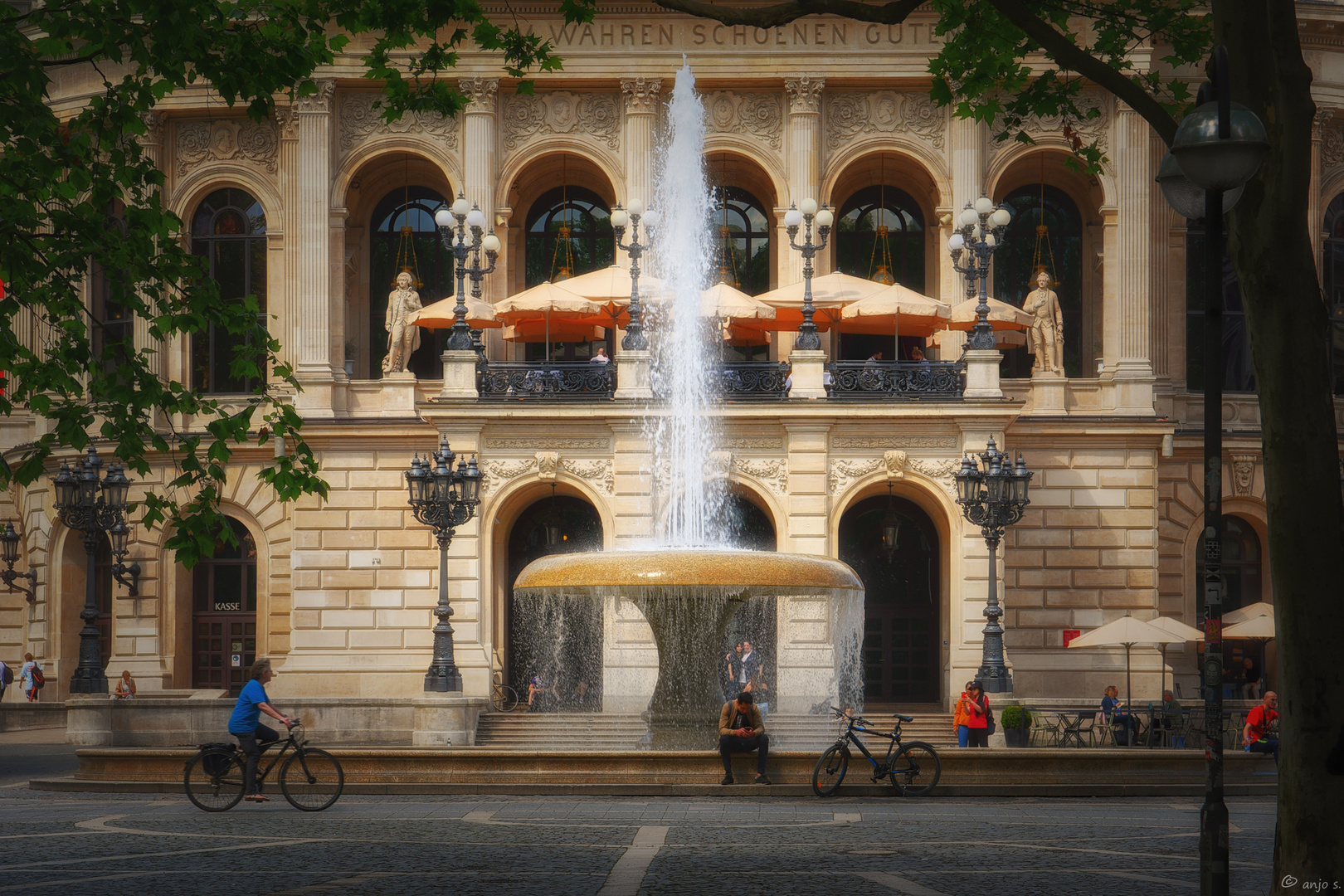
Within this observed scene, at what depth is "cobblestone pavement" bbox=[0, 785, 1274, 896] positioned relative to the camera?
417 inches

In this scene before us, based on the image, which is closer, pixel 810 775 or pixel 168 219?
pixel 168 219

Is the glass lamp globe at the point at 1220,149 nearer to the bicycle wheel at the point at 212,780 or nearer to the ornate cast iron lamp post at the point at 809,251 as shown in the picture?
the bicycle wheel at the point at 212,780

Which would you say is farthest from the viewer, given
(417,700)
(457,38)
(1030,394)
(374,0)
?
(1030,394)

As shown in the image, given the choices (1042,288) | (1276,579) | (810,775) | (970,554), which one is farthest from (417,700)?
(1276,579)

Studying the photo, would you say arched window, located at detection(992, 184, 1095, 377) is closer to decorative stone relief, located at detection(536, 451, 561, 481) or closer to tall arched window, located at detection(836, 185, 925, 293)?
tall arched window, located at detection(836, 185, 925, 293)

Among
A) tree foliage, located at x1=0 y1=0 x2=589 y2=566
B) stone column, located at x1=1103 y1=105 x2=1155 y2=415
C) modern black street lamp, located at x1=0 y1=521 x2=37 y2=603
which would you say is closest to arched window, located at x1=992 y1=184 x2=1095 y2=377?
stone column, located at x1=1103 y1=105 x2=1155 y2=415

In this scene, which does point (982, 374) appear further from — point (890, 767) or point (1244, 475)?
point (890, 767)

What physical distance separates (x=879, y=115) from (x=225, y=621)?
59.7ft

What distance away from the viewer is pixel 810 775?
736 inches

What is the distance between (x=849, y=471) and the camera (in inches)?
1230

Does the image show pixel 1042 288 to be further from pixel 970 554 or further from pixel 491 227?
pixel 491 227

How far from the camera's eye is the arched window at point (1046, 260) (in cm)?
3688

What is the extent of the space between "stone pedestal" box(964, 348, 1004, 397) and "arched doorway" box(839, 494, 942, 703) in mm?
4607

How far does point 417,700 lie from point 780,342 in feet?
43.3
